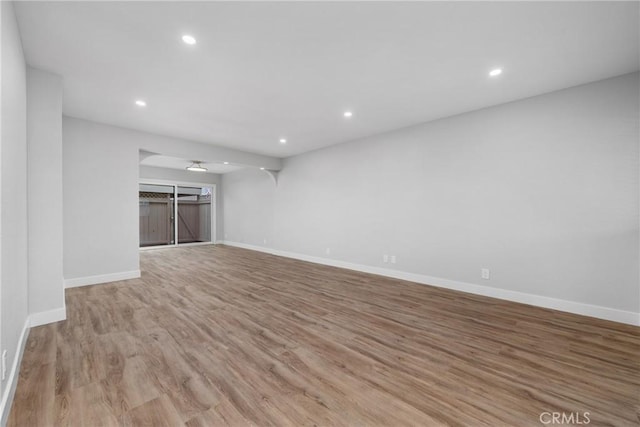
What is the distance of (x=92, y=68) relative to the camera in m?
2.69

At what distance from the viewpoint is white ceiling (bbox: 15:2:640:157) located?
1924 millimetres

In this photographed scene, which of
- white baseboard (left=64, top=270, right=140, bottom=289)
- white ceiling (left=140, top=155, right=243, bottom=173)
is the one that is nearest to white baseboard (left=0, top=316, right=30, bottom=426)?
white baseboard (left=64, top=270, right=140, bottom=289)

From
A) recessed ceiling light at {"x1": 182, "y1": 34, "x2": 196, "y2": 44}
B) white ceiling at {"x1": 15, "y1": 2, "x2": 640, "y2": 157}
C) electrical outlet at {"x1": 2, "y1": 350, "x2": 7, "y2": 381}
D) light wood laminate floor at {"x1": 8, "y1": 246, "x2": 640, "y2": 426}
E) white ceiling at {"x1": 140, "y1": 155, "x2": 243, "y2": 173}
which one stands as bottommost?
light wood laminate floor at {"x1": 8, "y1": 246, "x2": 640, "y2": 426}

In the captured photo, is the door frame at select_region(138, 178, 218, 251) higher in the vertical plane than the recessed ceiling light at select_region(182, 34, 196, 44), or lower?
lower

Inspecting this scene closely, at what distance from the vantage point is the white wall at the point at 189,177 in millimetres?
7945

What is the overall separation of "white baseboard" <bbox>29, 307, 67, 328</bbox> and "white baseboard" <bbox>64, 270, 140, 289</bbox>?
158 cm

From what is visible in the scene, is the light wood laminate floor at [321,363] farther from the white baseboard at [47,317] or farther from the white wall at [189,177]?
the white wall at [189,177]

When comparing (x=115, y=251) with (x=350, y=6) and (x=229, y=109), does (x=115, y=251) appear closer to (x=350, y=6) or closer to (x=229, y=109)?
(x=229, y=109)

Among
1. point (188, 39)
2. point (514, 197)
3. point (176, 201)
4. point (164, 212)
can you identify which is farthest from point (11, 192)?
point (164, 212)

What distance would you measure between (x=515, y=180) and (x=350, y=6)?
121 inches

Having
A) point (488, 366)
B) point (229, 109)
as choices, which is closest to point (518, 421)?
point (488, 366)

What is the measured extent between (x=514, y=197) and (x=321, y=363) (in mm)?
3290

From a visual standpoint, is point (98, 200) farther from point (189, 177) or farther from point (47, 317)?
point (189, 177)

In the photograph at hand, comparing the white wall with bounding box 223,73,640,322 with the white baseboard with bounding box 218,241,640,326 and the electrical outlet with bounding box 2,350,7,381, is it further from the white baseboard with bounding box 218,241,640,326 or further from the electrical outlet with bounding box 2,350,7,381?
the electrical outlet with bounding box 2,350,7,381
